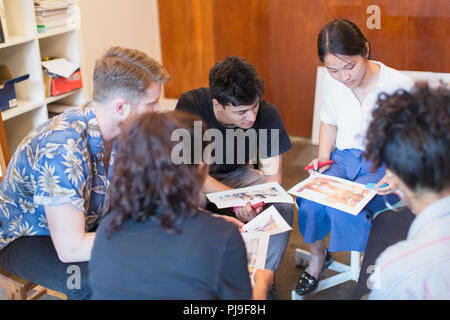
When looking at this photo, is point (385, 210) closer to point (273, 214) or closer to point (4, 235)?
point (273, 214)

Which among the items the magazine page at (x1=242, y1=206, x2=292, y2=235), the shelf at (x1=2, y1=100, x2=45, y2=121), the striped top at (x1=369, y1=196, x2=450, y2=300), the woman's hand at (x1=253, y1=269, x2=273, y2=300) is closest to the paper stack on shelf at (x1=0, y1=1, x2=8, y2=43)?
the shelf at (x1=2, y1=100, x2=45, y2=121)

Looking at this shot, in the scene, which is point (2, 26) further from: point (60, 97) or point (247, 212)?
point (247, 212)

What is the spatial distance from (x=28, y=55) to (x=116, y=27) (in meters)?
0.91

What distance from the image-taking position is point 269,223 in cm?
178

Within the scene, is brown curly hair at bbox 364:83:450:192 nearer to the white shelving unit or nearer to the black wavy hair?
the black wavy hair

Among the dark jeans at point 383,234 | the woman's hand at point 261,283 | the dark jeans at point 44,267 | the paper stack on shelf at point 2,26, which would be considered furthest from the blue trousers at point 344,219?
the paper stack on shelf at point 2,26

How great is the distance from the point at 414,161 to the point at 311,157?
2485 millimetres

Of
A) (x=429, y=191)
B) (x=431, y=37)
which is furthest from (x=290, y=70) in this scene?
(x=429, y=191)

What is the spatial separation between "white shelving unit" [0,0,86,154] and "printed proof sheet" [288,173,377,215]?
1.71 meters

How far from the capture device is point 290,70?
378 centimetres

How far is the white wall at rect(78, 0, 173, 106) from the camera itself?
3330 millimetres

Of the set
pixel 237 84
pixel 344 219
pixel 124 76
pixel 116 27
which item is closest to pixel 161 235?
pixel 124 76

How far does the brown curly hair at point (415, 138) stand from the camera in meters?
1.06
